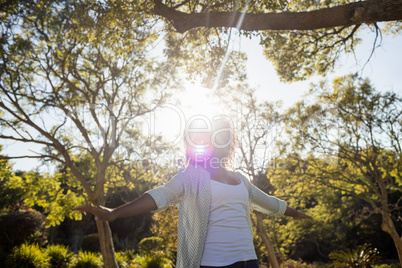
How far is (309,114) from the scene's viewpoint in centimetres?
1387

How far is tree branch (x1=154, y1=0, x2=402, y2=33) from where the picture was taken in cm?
340

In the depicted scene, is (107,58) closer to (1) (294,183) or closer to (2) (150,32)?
(2) (150,32)

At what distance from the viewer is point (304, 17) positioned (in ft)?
12.4

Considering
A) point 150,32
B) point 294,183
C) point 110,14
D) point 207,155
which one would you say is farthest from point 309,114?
point 207,155

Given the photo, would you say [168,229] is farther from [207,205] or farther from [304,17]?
[207,205]

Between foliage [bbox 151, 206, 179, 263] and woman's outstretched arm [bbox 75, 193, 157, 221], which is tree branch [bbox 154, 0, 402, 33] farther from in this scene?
foliage [bbox 151, 206, 179, 263]

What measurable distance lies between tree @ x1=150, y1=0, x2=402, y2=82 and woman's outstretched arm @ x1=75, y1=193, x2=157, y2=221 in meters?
3.15

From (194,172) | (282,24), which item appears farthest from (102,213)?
(282,24)

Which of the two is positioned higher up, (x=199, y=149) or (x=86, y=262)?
(x=199, y=149)

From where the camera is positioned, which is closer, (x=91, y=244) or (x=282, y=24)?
(x=282, y=24)

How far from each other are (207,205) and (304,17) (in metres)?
2.99

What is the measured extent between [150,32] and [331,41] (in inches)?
189

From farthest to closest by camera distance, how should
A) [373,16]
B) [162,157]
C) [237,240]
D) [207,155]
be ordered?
[162,157] → [373,16] → [207,155] → [237,240]

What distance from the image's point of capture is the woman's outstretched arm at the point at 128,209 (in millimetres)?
1660
